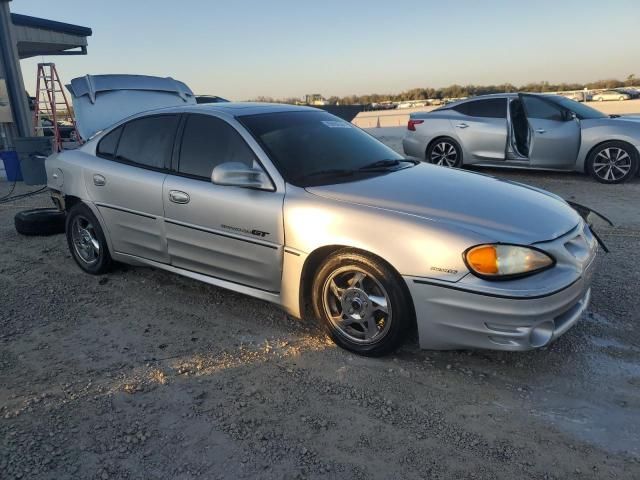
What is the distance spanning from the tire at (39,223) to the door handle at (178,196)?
2951mm

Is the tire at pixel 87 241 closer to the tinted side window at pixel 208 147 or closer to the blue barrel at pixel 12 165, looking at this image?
the tinted side window at pixel 208 147

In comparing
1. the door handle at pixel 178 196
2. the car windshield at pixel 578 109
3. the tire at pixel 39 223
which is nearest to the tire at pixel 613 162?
the car windshield at pixel 578 109

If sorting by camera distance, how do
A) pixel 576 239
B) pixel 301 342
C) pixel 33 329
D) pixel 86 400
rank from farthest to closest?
pixel 33 329, pixel 301 342, pixel 576 239, pixel 86 400

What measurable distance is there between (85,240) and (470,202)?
11.7ft

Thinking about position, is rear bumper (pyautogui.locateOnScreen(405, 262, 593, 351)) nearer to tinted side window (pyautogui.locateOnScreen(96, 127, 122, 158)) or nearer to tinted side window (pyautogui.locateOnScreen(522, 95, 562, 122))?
tinted side window (pyautogui.locateOnScreen(96, 127, 122, 158))

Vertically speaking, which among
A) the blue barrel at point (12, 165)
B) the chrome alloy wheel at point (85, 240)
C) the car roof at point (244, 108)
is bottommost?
the blue barrel at point (12, 165)

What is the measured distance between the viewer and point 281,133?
3834mm

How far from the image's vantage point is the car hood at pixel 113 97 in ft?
27.1

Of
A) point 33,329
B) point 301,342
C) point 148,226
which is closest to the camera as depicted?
point 301,342

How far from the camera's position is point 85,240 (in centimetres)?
489

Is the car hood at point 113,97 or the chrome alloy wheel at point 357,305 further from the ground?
the car hood at point 113,97

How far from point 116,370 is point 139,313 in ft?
2.90

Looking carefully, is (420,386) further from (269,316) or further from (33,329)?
(33,329)

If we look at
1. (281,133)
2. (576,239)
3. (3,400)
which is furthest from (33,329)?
(576,239)
